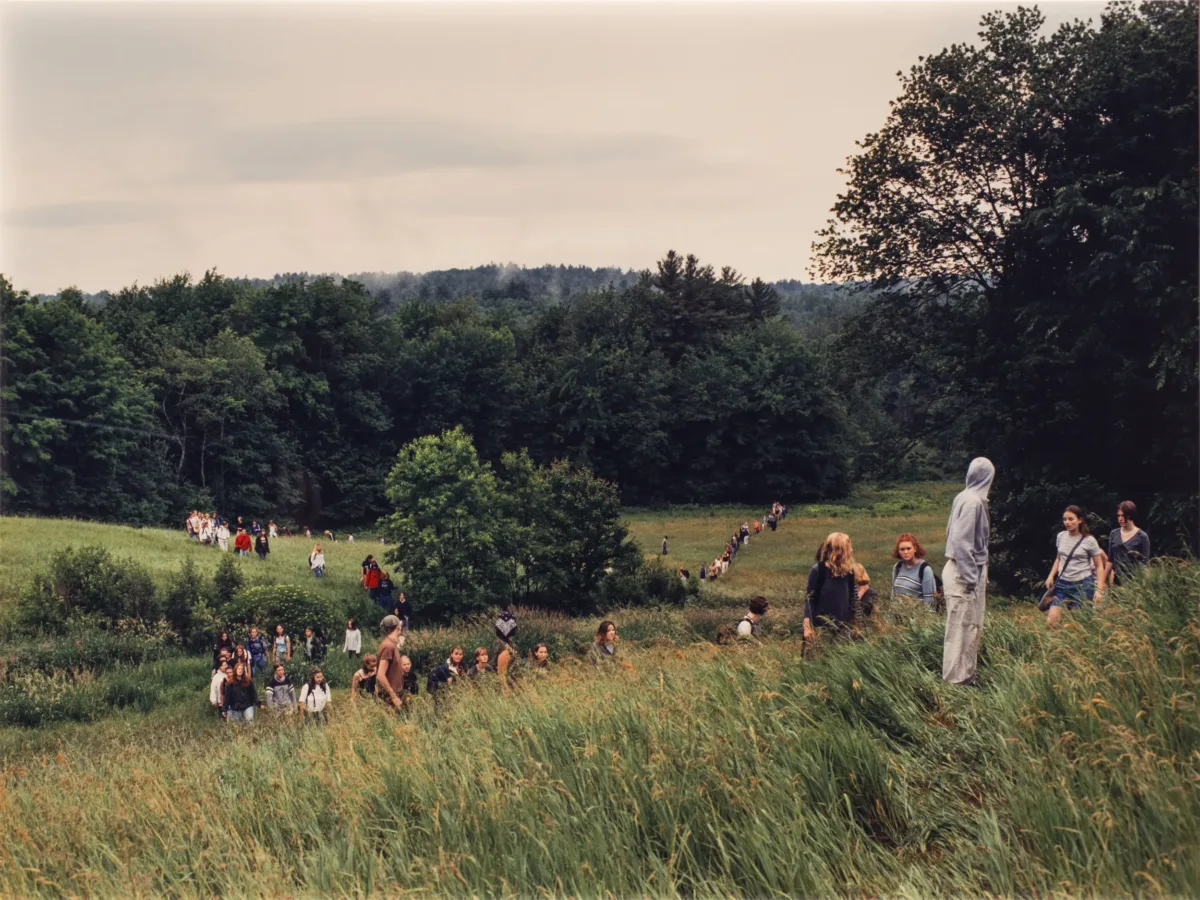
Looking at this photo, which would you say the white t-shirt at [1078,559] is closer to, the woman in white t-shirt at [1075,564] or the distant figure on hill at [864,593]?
the woman in white t-shirt at [1075,564]

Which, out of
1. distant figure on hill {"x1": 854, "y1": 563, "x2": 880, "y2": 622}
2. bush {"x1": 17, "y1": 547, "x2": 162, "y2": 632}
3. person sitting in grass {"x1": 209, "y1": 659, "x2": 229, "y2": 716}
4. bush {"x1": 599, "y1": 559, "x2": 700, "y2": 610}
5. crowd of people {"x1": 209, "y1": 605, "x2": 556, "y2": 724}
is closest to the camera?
distant figure on hill {"x1": 854, "y1": 563, "x2": 880, "y2": 622}

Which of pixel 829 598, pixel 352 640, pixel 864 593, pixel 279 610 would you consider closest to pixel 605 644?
pixel 829 598

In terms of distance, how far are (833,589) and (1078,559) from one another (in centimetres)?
283

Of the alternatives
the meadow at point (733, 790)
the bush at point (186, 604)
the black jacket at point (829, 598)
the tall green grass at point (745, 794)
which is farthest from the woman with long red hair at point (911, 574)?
the bush at point (186, 604)

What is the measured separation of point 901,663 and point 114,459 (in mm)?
64809

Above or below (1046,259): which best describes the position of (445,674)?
below

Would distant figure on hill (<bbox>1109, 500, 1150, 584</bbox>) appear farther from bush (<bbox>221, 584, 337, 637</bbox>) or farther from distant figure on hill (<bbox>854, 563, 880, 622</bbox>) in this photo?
bush (<bbox>221, 584, 337, 637</bbox>)

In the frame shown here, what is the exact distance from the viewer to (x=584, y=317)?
97625 mm

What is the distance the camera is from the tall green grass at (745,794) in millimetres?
4828

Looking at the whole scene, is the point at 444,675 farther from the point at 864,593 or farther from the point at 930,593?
the point at 930,593

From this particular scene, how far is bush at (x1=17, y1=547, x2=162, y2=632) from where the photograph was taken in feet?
102

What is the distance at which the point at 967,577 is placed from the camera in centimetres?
714

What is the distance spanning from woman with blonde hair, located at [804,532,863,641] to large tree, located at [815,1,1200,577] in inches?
713

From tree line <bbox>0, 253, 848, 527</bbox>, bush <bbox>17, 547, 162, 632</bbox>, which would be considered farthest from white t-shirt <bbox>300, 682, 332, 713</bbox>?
tree line <bbox>0, 253, 848, 527</bbox>
